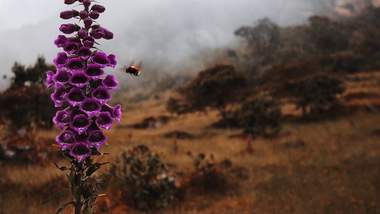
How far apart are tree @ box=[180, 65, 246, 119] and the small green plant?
82.3ft

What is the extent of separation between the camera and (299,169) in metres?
16.0

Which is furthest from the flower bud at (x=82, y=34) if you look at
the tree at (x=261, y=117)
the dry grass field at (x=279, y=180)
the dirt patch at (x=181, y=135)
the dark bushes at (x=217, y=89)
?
the dark bushes at (x=217, y=89)

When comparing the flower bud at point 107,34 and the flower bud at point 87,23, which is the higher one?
the flower bud at point 87,23

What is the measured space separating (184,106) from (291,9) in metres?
140

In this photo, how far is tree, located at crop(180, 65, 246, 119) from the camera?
131ft

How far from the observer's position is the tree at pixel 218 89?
131ft

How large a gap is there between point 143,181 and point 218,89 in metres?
27.5

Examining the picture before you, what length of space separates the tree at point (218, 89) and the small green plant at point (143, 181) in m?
25.1

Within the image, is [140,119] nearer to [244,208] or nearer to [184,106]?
[184,106]

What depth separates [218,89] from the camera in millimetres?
40031

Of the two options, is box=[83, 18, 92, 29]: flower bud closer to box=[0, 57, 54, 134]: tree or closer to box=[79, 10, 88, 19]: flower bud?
box=[79, 10, 88, 19]: flower bud

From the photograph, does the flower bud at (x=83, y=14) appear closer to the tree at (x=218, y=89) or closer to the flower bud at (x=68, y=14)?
the flower bud at (x=68, y=14)

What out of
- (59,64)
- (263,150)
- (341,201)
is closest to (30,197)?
(341,201)

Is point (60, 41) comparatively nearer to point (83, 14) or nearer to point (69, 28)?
point (69, 28)
